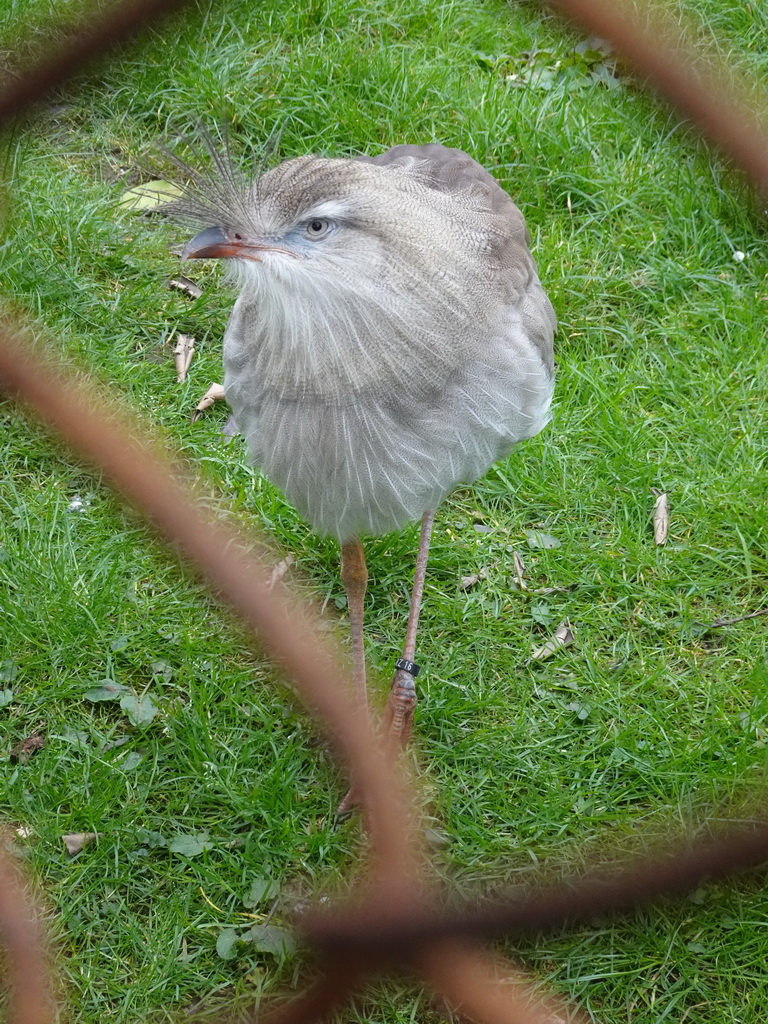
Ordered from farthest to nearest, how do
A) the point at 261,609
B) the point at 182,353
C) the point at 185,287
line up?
the point at 185,287
the point at 182,353
the point at 261,609

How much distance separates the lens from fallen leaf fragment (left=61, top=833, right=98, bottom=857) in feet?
8.53

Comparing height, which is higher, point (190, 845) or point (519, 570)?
point (519, 570)

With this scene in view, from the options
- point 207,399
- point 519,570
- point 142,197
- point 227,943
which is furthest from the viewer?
point 142,197

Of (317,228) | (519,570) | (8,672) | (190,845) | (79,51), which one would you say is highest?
(79,51)

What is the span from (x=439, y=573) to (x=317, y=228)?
57.1 inches

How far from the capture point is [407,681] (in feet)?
8.98

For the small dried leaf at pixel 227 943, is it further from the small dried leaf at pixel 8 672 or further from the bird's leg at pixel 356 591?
the small dried leaf at pixel 8 672

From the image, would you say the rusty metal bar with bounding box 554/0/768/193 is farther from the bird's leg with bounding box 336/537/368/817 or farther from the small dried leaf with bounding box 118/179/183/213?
the small dried leaf with bounding box 118/179/183/213

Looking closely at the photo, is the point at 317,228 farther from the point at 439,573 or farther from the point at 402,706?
the point at 439,573

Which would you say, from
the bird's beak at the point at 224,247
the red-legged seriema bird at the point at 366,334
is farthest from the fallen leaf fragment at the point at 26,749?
the bird's beak at the point at 224,247

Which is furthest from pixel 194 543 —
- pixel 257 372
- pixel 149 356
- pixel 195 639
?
pixel 149 356

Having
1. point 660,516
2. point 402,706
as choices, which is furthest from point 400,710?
point 660,516

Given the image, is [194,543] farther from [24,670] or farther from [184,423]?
[184,423]

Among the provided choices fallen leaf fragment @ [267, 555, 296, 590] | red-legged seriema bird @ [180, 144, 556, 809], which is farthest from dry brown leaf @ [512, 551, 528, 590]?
red-legged seriema bird @ [180, 144, 556, 809]
